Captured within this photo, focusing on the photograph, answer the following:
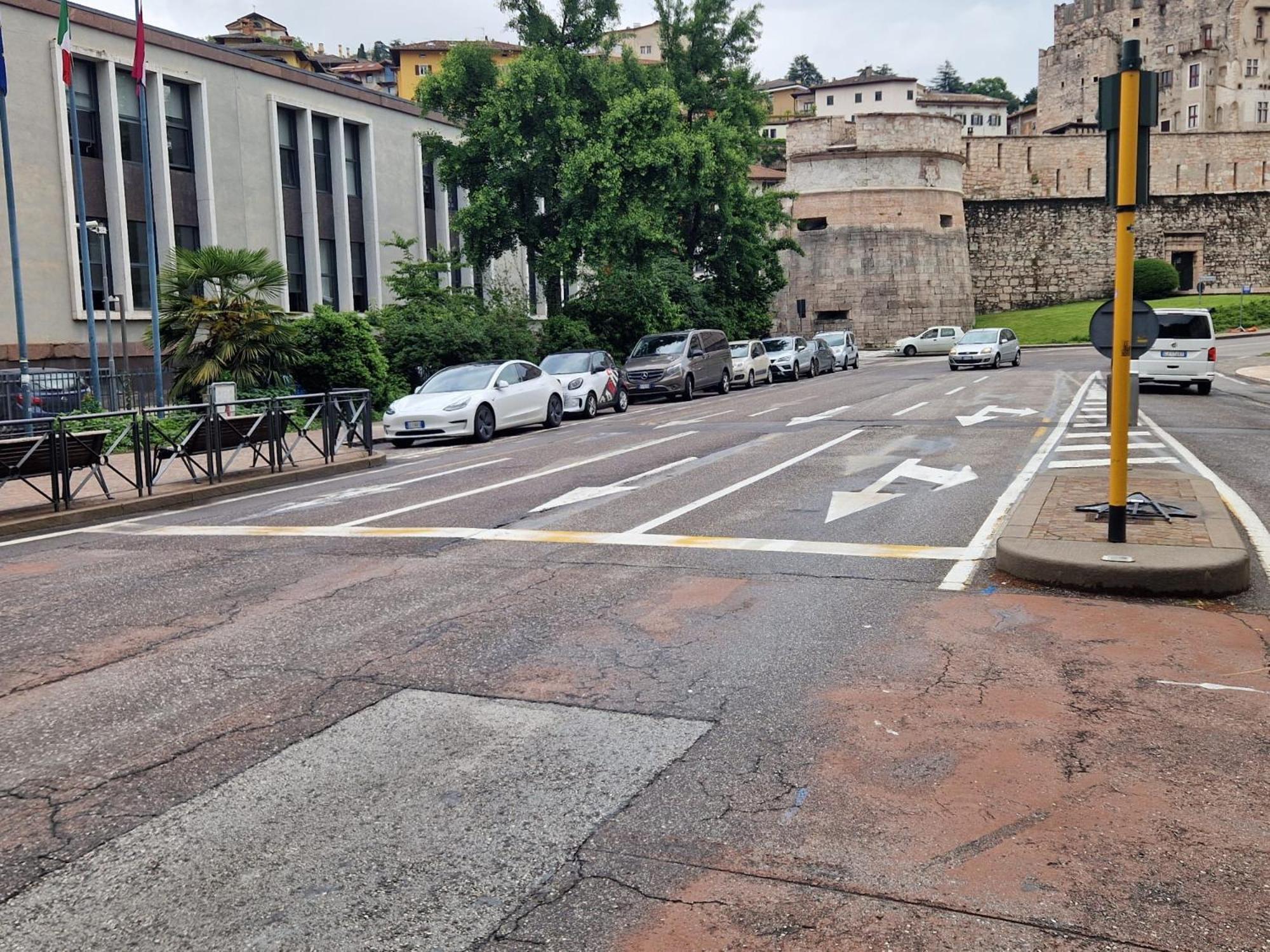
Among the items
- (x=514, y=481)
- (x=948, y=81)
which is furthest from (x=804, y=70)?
(x=514, y=481)

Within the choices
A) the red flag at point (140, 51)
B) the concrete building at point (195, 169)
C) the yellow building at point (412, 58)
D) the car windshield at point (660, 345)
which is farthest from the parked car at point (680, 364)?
the yellow building at point (412, 58)

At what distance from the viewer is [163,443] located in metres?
14.3

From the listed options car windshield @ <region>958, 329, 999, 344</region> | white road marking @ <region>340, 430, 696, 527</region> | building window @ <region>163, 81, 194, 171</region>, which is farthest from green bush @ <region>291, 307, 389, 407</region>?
car windshield @ <region>958, 329, 999, 344</region>

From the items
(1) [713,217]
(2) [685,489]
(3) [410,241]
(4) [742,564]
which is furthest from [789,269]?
(4) [742,564]

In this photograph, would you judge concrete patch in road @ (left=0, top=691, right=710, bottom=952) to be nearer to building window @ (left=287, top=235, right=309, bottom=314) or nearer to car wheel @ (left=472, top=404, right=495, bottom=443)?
car wheel @ (left=472, top=404, right=495, bottom=443)

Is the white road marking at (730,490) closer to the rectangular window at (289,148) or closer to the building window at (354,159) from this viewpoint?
the rectangular window at (289,148)

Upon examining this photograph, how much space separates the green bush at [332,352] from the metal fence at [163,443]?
6.18 meters

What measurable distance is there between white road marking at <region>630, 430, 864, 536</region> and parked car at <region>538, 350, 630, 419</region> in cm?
933

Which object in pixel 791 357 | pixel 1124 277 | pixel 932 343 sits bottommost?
pixel 791 357

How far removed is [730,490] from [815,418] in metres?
9.97

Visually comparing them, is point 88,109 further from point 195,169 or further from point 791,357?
point 791,357

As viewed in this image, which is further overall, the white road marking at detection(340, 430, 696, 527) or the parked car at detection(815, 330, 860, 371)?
the parked car at detection(815, 330, 860, 371)

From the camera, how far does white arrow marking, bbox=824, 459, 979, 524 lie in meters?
11.0

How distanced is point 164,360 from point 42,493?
1233 cm
